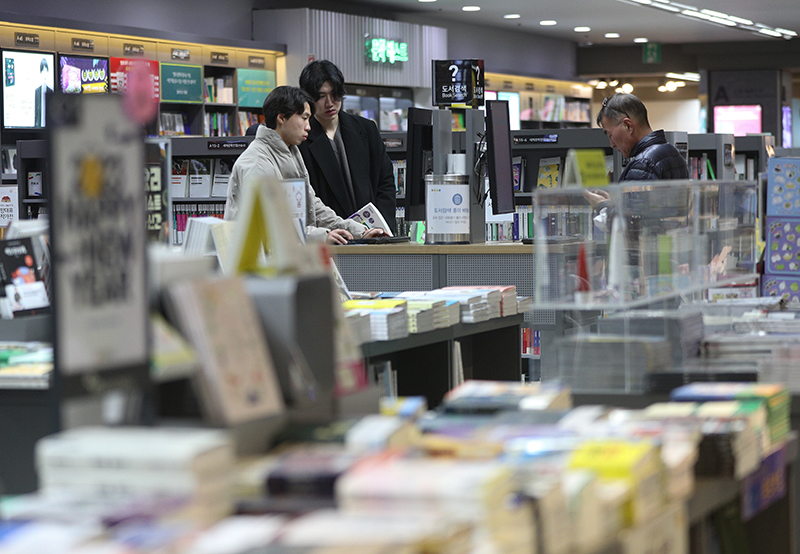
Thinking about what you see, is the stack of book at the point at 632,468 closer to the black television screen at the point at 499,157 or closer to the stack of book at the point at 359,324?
the stack of book at the point at 359,324

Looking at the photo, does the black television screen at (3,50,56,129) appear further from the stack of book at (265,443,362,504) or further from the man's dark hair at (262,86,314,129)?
the stack of book at (265,443,362,504)

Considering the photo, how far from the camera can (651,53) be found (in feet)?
61.6

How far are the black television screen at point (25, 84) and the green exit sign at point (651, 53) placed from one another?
1171 centimetres

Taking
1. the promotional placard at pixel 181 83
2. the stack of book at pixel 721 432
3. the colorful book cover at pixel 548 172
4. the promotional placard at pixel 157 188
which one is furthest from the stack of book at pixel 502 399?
the promotional placard at pixel 181 83

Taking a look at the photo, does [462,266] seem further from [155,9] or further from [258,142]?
[155,9]

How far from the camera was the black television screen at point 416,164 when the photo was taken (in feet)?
18.0

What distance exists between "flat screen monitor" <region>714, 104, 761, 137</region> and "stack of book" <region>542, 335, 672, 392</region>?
1778 centimetres

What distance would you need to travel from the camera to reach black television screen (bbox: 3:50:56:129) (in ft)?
31.7

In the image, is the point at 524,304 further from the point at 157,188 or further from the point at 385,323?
the point at 157,188

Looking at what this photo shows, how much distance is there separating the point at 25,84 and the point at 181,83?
1808 mm

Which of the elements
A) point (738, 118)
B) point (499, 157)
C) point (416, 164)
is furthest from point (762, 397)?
point (738, 118)

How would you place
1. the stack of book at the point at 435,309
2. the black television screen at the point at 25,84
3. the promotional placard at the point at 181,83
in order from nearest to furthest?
the stack of book at the point at 435,309 → the black television screen at the point at 25,84 → the promotional placard at the point at 181,83

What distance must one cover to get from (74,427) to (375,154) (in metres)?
4.22

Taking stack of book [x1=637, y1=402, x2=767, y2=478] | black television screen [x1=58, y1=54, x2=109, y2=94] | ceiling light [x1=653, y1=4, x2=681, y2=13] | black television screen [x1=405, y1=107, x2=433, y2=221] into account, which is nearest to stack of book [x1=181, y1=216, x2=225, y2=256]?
stack of book [x1=637, y1=402, x2=767, y2=478]
